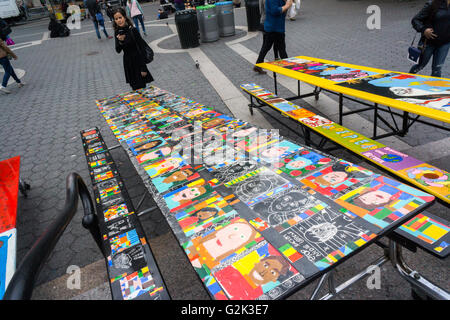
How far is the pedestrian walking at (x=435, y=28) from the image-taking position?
4.13 m

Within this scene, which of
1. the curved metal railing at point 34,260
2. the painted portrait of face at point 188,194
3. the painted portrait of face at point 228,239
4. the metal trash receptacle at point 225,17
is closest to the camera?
the curved metal railing at point 34,260

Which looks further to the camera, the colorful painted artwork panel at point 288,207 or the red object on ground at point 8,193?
the red object on ground at point 8,193

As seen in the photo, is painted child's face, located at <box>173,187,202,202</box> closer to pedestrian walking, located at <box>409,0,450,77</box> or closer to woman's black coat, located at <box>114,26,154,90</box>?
woman's black coat, located at <box>114,26,154,90</box>

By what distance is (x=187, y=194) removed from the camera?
211 cm

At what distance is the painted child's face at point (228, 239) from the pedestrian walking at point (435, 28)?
4444 millimetres

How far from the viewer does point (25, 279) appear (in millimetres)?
906

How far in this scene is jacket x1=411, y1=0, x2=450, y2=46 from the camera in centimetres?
412

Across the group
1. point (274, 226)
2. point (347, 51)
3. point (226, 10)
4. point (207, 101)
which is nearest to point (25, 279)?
point (274, 226)

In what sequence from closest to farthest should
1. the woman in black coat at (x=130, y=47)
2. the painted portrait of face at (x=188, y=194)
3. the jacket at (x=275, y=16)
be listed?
1. the painted portrait of face at (x=188, y=194)
2. the woman in black coat at (x=130, y=47)
3. the jacket at (x=275, y=16)

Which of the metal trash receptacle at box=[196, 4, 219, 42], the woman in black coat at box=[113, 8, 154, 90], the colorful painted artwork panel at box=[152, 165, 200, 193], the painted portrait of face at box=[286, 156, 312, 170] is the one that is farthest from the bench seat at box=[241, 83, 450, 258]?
the metal trash receptacle at box=[196, 4, 219, 42]

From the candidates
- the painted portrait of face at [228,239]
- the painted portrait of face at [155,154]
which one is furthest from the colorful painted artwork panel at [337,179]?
the painted portrait of face at [155,154]

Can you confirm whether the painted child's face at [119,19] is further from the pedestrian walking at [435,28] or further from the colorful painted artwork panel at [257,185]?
→ the pedestrian walking at [435,28]

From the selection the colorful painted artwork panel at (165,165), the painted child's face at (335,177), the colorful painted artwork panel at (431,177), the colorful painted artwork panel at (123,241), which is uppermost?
the painted child's face at (335,177)

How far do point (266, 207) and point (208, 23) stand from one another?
1075 centimetres
